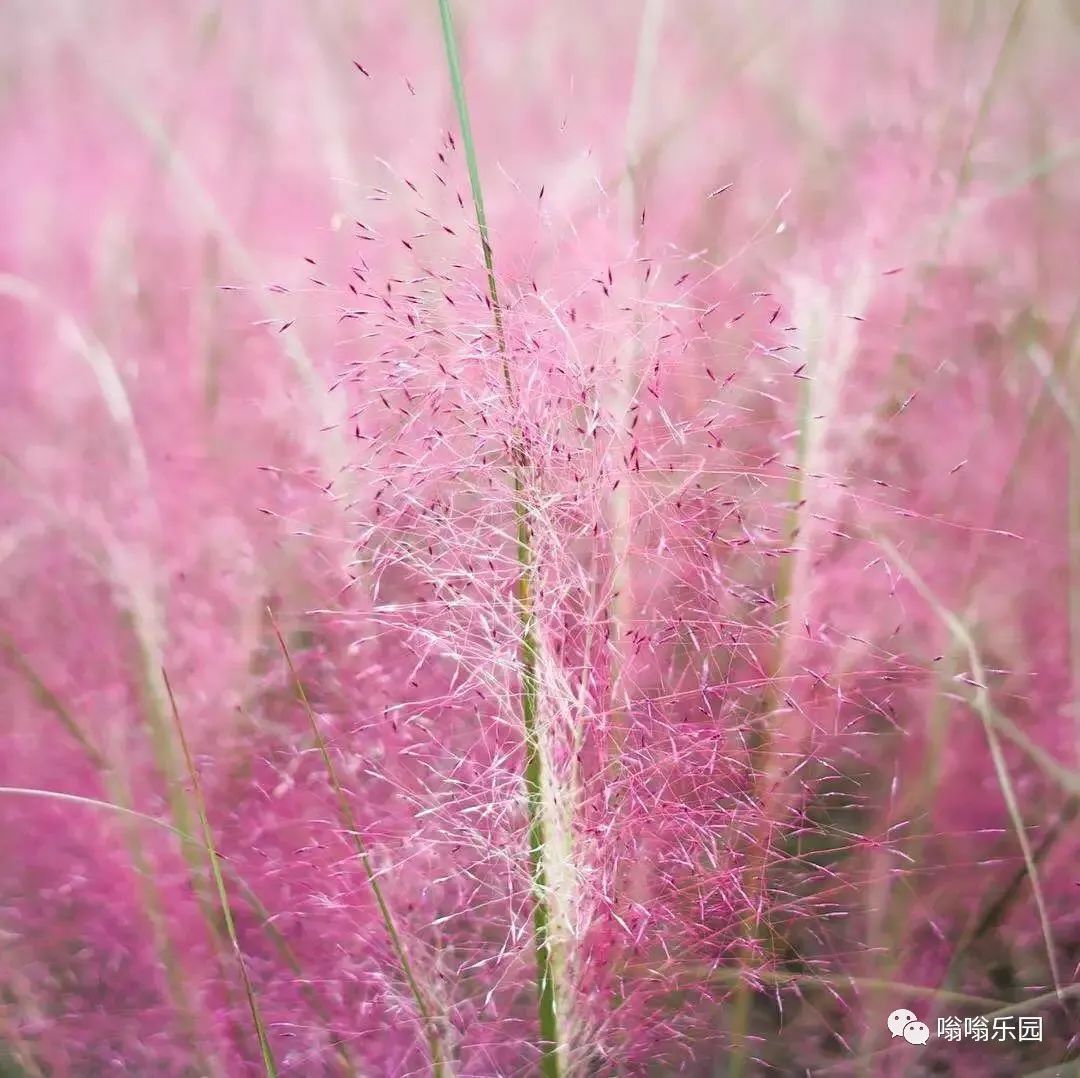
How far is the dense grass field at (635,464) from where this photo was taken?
2.65 feet

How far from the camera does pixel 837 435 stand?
0.82 m

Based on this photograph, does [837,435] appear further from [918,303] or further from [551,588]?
[551,588]

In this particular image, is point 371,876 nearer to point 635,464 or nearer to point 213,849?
point 213,849

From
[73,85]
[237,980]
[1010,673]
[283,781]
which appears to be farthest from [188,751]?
[1010,673]

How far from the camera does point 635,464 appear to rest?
30.4 inches

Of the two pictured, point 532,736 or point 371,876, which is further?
point 371,876

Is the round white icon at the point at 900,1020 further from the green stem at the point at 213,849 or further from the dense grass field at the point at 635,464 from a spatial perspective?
the green stem at the point at 213,849

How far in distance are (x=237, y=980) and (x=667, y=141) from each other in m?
0.88

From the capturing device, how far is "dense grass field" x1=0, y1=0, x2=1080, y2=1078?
2.65 feet

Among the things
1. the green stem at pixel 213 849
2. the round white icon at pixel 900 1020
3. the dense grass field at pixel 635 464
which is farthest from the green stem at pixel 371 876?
the round white icon at pixel 900 1020

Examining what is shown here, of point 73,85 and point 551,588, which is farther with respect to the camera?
point 73,85

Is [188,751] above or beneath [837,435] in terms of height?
beneath

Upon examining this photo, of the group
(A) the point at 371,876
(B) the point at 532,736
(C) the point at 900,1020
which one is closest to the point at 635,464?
(B) the point at 532,736

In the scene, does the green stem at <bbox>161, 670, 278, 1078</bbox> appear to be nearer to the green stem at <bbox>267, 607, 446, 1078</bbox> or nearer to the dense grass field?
the dense grass field
